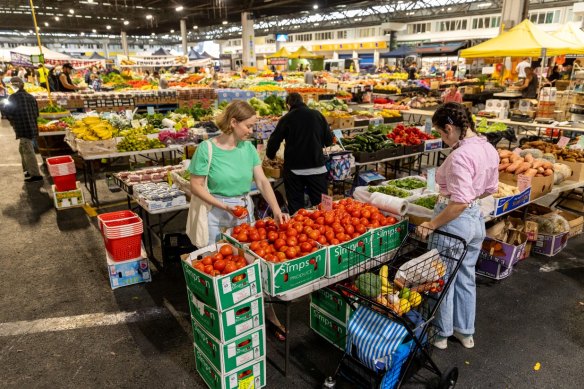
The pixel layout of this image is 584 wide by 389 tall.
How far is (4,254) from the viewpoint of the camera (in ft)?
19.0

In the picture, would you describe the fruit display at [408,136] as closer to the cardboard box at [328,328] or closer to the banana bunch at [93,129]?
the cardboard box at [328,328]

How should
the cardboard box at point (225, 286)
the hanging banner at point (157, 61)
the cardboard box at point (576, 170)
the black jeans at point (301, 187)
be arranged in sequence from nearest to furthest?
the cardboard box at point (225, 286) → the black jeans at point (301, 187) → the cardboard box at point (576, 170) → the hanging banner at point (157, 61)

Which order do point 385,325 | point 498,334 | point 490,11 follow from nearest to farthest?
point 385,325 → point 498,334 → point 490,11

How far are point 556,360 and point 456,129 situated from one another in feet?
7.30

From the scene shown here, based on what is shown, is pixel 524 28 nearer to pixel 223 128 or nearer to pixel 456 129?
pixel 456 129

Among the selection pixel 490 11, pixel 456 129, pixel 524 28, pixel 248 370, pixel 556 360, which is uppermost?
pixel 490 11

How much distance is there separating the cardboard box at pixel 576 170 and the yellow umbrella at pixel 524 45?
4.82 meters

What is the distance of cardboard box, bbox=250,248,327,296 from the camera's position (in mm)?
2871

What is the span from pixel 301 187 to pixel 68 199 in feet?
15.0

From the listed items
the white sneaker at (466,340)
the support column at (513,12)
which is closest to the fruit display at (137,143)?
the white sneaker at (466,340)

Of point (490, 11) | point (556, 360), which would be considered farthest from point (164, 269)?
point (490, 11)

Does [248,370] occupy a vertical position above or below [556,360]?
above

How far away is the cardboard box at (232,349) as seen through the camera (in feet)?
9.46

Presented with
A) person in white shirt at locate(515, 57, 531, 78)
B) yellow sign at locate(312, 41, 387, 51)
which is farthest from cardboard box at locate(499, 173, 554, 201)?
yellow sign at locate(312, 41, 387, 51)
